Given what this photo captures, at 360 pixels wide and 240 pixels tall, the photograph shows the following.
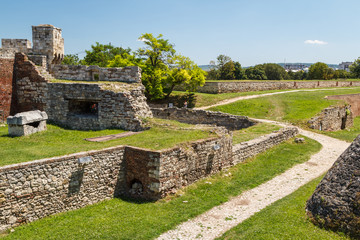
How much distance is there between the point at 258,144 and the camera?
15.3 metres

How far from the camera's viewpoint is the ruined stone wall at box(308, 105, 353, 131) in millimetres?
23522

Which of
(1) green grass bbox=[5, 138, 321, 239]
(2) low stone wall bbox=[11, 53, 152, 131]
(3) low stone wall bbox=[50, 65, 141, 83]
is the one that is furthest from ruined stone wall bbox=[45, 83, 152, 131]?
(1) green grass bbox=[5, 138, 321, 239]

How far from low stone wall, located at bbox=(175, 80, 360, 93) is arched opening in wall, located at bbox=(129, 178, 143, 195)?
1066 inches

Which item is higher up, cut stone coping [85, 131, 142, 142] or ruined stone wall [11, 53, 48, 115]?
ruined stone wall [11, 53, 48, 115]

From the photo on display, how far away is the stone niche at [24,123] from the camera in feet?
37.2

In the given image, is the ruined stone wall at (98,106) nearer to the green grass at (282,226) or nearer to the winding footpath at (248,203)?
the winding footpath at (248,203)

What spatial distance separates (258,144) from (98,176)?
894 cm

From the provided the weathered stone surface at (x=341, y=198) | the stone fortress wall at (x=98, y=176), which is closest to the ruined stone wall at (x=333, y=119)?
the stone fortress wall at (x=98, y=176)

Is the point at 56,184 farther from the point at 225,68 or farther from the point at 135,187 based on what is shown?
the point at 225,68

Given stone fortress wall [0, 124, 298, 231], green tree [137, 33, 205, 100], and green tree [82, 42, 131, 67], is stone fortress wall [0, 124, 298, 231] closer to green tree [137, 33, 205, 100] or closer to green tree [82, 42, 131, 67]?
green tree [137, 33, 205, 100]

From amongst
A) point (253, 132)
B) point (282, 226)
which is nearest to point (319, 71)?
point (253, 132)

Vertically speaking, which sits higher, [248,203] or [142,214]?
[142,214]

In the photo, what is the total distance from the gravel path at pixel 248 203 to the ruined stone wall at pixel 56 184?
2.96 m

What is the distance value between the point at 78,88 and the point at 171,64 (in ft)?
63.6
